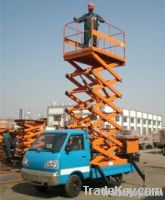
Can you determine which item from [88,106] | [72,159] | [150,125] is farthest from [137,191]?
[150,125]

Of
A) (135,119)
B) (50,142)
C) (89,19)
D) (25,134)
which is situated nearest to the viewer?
(50,142)

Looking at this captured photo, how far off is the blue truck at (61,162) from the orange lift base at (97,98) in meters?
0.67

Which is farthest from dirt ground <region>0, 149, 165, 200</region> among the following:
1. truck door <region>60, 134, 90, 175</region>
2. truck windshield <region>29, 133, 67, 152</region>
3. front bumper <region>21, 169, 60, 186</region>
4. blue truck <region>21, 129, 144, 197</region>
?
truck windshield <region>29, 133, 67, 152</region>

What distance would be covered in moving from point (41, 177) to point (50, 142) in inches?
48.8

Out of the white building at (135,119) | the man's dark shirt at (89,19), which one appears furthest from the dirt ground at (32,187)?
the white building at (135,119)

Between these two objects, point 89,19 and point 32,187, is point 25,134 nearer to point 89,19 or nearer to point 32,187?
point 32,187

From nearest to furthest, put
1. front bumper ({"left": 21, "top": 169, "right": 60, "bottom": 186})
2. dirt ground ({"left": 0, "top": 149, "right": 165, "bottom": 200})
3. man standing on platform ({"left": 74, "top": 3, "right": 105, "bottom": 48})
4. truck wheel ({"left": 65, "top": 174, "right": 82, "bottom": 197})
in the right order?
1. front bumper ({"left": 21, "top": 169, "right": 60, "bottom": 186})
2. truck wheel ({"left": 65, "top": 174, "right": 82, "bottom": 197})
3. dirt ground ({"left": 0, "top": 149, "right": 165, "bottom": 200})
4. man standing on platform ({"left": 74, "top": 3, "right": 105, "bottom": 48})

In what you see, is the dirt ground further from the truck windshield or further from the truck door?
the truck windshield

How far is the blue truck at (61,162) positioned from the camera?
1029 centimetres

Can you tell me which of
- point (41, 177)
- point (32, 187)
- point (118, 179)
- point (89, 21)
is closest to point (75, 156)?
point (41, 177)

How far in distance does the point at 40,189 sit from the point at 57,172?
5.45 feet

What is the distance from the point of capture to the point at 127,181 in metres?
13.9

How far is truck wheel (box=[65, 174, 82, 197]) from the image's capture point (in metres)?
10.4

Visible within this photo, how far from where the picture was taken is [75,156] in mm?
10883
